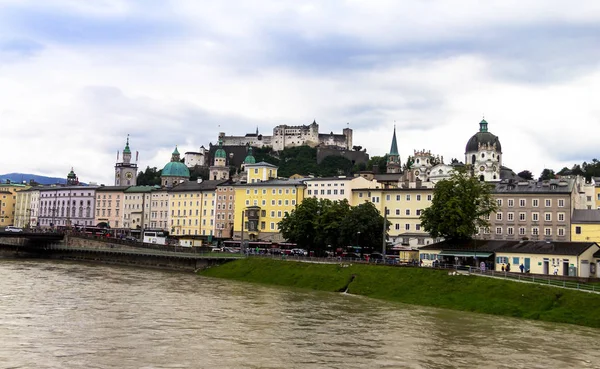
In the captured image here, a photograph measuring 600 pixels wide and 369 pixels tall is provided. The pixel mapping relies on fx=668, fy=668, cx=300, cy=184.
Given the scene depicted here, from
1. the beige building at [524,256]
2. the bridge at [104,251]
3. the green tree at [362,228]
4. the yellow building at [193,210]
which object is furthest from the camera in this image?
the yellow building at [193,210]

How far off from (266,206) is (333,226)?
37619 mm

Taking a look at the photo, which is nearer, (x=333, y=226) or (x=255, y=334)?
(x=255, y=334)

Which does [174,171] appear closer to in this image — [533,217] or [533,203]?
[533,203]

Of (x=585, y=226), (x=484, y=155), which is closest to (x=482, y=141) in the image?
(x=484, y=155)

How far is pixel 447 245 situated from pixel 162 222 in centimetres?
9063

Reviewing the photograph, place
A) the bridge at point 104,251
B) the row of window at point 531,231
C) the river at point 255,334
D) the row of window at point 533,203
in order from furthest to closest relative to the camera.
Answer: the bridge at point 104,251
the row of window at point 533,203
the row of window at point 531,231
the river at point 255,334

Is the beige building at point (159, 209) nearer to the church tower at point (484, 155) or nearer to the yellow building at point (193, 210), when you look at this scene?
the yellow building at point (193, 210)

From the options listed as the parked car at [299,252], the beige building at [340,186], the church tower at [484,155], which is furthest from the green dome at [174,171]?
the parked car at [299,252]

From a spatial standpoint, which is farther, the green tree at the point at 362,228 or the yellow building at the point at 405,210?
the yellow building at the point at 405,210

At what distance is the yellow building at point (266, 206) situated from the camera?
12650 cm

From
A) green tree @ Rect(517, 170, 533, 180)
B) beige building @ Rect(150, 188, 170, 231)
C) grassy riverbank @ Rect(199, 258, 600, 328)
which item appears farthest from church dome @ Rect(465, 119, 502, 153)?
grassy riverbank @ Rect(199, 258, 600, 328)

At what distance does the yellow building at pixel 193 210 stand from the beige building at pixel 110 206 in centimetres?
2125

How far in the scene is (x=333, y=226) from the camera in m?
93.8

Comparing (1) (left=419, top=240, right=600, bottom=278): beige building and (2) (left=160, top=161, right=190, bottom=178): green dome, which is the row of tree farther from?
(2) (left=160, top=161, right=190, bottom=178): green dome
